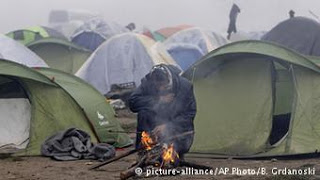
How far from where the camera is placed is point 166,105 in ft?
26.6

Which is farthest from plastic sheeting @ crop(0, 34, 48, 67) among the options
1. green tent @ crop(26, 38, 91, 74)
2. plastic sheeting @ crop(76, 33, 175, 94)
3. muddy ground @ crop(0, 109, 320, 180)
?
muddy ground @ crop(0, 109, 320, 180)

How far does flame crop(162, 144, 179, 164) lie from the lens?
761 centimetres

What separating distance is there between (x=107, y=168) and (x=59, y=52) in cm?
1190

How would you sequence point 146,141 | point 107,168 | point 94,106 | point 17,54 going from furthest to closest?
point 17,54 < point 94,106 < point 107,168 < point 146,141

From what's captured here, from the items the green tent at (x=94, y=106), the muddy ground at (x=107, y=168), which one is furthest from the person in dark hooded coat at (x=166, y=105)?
the green tent at (x=94, y=106)

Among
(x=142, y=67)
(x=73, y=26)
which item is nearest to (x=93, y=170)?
(x=142, y=67)

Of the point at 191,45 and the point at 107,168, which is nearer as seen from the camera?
the point at 107,168

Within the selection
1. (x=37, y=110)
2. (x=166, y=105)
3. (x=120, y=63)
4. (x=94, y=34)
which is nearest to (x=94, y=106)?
(x=37, y=110)

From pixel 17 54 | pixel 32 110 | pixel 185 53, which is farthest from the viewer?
pixel 185 53

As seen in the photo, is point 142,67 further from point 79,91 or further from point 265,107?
point 265,107

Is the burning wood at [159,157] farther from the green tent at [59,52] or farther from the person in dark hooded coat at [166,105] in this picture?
the green tent at [59,52]

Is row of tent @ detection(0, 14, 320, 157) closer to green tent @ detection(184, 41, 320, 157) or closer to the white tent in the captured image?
green tent @ detection(184, 41, 320, 157)

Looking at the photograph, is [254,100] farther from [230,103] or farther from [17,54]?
[17,54]

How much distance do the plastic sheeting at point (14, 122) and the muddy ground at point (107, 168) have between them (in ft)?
2.06
